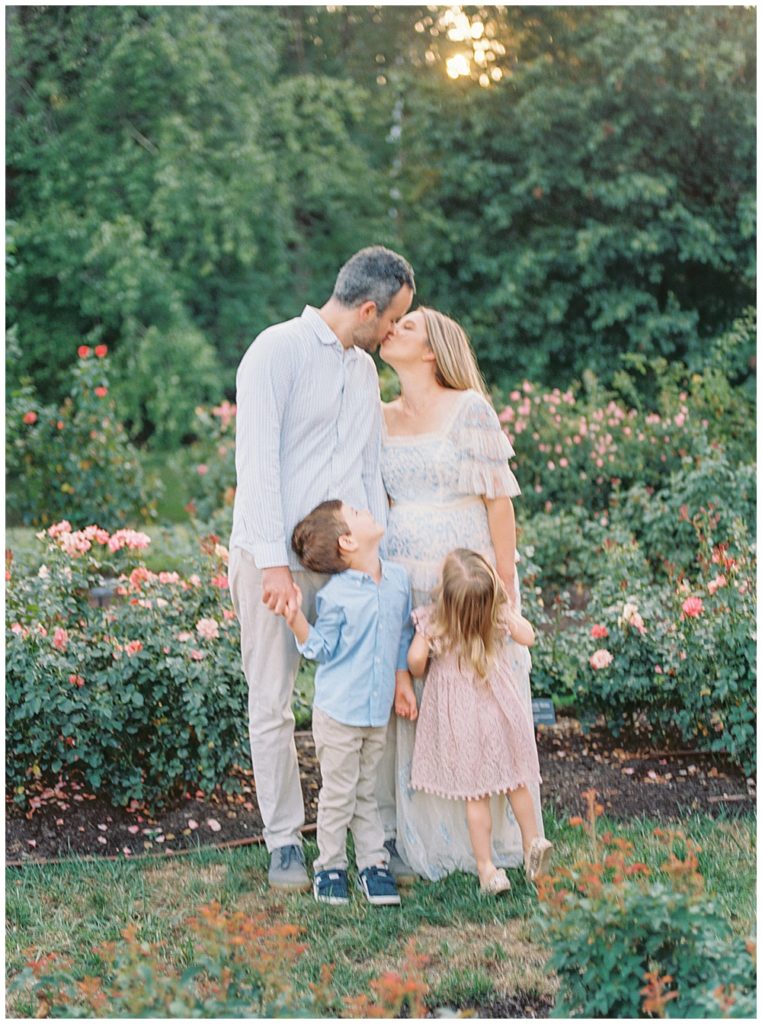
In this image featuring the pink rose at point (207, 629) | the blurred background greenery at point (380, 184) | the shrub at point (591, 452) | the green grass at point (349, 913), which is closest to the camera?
the green grass at point (349, 913)

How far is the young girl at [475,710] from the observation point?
11.5ft

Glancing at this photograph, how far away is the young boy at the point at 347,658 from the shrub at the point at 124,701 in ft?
2.53

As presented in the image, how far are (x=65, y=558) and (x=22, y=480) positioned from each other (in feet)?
15.0

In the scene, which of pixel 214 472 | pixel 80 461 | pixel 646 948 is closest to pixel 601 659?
pixel 646 948

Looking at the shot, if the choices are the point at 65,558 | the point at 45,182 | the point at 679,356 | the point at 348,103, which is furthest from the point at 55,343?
the point at 65,558

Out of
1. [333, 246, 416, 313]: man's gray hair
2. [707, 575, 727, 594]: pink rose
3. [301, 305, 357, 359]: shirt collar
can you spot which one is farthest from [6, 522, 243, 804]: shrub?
[707, 575, 727, 594]: pink rose

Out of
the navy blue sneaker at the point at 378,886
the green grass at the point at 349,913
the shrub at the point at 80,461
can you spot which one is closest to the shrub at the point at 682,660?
the green grass at the point at 349,913

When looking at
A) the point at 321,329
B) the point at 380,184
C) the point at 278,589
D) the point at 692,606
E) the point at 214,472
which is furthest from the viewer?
the point at 380,184

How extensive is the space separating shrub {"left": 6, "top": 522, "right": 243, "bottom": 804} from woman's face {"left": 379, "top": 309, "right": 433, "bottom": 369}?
128cm

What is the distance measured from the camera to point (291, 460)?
3.55 meters

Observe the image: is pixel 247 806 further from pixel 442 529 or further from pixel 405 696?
pixel 442 529

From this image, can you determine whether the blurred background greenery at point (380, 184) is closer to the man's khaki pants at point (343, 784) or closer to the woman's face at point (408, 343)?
the woman's face at point (408, 343)

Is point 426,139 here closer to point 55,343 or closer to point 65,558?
point 55,343

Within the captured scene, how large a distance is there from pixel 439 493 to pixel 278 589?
2.06 feet
